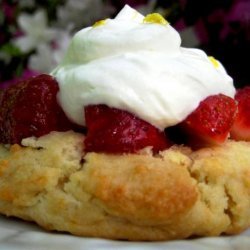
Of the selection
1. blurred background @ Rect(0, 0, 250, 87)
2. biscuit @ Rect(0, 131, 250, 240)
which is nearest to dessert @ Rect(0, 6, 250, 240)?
biscuit @ Rect(0, 131, 250, 240)

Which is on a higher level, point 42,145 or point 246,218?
point 42,145

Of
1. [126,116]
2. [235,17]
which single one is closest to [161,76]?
[126,116]

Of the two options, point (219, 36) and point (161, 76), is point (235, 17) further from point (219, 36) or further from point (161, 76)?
point (161, 76)

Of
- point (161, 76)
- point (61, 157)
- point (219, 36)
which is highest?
point (161, 76)

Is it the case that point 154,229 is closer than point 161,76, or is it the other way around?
point 154,229

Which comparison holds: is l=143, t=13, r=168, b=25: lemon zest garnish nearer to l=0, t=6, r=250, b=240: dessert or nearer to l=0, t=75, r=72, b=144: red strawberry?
l=0, t=6, r=250, b=240: dessert
